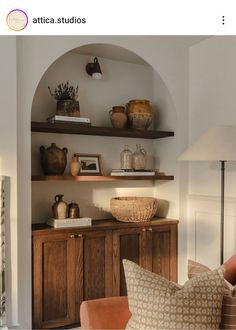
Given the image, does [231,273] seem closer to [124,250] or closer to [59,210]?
[124,250]

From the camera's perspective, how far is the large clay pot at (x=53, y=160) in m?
2.72

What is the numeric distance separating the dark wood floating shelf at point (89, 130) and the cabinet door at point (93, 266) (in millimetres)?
836

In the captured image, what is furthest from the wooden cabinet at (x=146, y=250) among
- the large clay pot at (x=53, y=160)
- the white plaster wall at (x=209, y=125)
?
the large clay pot at (x=53, y=160)

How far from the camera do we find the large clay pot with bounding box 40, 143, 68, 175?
2.72m

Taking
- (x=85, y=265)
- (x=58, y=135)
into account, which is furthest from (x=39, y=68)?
(x=85, y=265)

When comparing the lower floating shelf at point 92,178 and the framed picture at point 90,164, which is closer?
the lower floating shelf at point 92,178

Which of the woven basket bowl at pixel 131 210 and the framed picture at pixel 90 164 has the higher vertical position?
the framed picture at pixel 90 164

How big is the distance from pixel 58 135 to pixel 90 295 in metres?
1.35

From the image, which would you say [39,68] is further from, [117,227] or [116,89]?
[117,227]

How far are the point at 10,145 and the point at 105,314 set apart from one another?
53.2 inches

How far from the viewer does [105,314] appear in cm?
151

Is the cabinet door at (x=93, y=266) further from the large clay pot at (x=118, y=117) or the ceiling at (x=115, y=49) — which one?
the ceiling at (x=115, y=49)

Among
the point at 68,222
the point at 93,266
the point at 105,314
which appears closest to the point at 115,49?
the point at 68,222
